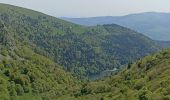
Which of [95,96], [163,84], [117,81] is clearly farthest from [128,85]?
[163,84]

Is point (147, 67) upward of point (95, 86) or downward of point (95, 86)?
upward

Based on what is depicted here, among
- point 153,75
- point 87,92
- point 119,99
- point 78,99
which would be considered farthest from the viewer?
point 87,92

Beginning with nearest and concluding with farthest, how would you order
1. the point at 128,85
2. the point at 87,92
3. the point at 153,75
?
the point at 153,75 → the point at 128,85 → the point at 87,92

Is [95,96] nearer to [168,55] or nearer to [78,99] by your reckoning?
A: [78,99]

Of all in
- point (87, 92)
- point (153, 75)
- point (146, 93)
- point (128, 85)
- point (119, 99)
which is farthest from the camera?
point (87, 92)

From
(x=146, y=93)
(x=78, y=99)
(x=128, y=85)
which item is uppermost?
(x=146, y=93)

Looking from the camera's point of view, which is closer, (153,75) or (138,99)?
(138,99)

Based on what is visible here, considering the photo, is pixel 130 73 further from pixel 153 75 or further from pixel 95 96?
pixel 153 75

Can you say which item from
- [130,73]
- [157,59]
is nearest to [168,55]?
[157,59]

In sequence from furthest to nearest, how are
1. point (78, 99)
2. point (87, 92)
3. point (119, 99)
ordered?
1. point (87, 92)
2. point (78, 99)
3. point (119, 99)
